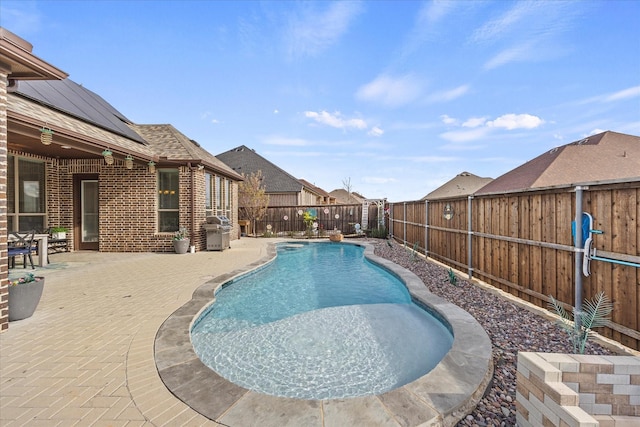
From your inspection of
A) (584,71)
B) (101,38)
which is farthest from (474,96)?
(101,38)

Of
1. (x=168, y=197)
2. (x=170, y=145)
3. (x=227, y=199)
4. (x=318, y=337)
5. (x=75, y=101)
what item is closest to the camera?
(x=318, y=337)

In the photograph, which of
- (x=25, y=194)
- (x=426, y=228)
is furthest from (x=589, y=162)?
(x=25, y=194)

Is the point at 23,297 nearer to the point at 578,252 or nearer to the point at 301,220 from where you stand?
the point at 578,252

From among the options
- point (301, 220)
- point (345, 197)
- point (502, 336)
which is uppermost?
point (345, 197)

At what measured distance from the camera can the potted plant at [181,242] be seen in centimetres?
921

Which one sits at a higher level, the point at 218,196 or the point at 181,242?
Result: the point at 218,196

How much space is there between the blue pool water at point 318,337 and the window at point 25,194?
712 centimetres

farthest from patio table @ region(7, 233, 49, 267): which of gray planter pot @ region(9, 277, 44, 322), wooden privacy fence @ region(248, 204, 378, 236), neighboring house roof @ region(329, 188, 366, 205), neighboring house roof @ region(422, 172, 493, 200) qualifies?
neighboring house roof @ region(329, 188, 366, 205)

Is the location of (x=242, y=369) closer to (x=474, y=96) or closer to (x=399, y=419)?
(x=399, y=419)

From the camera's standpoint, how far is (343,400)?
7.17ft

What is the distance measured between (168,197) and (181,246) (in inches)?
74.2

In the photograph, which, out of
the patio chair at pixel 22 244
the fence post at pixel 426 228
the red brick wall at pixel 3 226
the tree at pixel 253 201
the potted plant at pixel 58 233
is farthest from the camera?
the tree at pixel 253 201

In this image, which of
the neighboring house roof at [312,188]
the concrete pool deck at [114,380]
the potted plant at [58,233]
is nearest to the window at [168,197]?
the potted plant at [58,233]

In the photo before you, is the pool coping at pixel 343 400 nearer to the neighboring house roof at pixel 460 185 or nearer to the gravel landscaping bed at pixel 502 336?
the gravel landscaping bed at pixel 502 336
